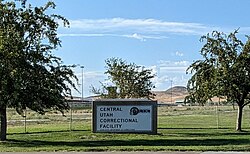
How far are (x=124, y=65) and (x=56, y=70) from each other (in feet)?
55.1

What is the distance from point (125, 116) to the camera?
106ft

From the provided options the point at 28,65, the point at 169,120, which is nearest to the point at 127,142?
the point at 28,65

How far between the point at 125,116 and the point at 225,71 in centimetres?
630

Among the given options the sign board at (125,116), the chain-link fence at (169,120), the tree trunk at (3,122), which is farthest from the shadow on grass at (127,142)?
the sign board at (125,116)

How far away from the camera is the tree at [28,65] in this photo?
26.6 m

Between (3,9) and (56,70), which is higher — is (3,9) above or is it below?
above

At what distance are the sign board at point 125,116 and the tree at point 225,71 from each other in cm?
416

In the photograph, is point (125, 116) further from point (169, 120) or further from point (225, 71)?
point (169, 120)

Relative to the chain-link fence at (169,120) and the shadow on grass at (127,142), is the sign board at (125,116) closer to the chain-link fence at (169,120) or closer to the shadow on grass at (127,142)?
the chain-link fence at (169,120)

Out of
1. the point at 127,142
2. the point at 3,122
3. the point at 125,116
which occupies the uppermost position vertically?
the point at 125,116

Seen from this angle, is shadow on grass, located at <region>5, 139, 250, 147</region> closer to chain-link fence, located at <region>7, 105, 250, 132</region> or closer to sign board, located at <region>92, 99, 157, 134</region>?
chain-link fence, located at <region>7, 105, 250, 132</region>

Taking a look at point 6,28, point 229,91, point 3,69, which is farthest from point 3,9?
point 229,91

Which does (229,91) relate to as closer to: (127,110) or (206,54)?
(206,54)

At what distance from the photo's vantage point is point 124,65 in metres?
44.8
